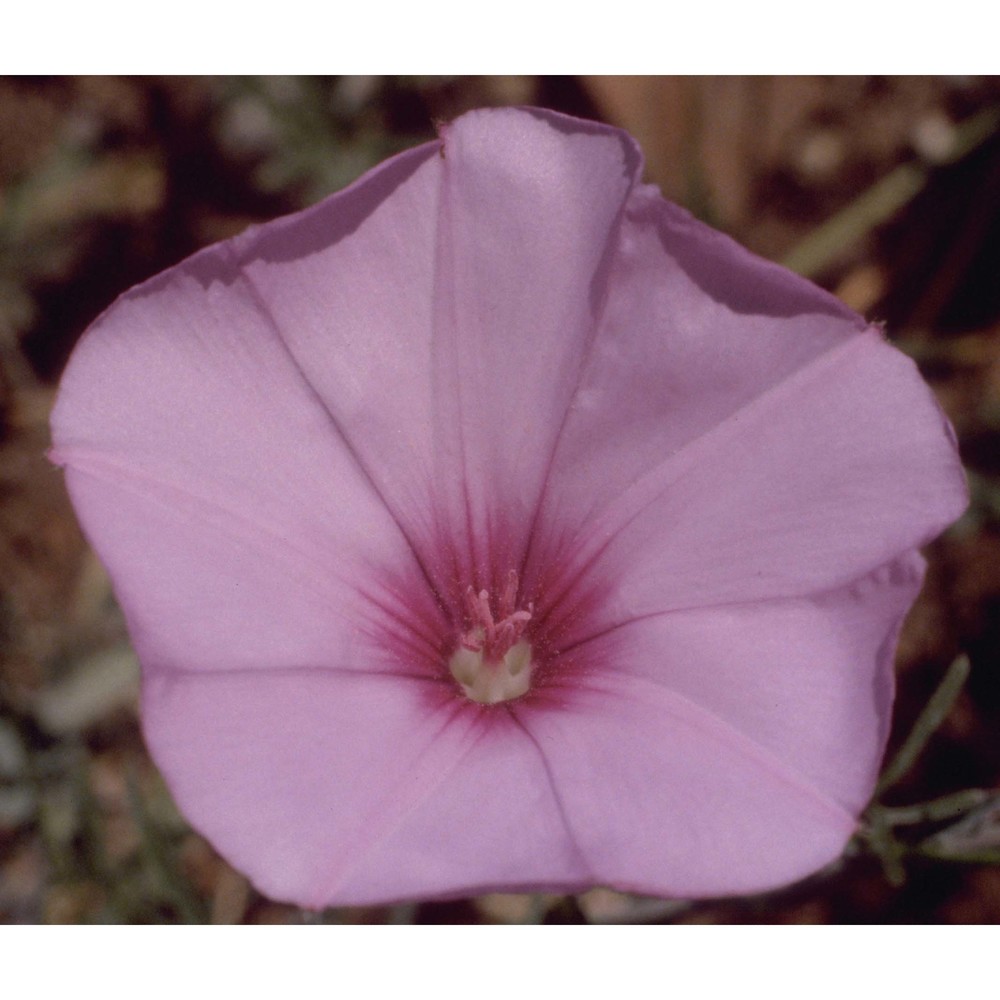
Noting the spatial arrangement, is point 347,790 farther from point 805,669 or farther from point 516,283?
point 516,283

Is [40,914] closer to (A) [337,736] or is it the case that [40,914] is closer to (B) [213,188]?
(A) [337,736]

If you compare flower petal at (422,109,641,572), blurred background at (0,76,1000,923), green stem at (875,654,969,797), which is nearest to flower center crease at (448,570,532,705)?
flower petal at (422,109,641,572)

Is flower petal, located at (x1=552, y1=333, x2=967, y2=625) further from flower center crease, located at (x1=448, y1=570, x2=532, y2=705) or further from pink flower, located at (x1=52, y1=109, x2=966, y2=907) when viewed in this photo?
flower center crease, located at (x1=448, y1=570, x2=532, y2=705)

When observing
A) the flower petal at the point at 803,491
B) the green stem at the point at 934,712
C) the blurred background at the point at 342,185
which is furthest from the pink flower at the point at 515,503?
the blurred background at the point at 342,185
